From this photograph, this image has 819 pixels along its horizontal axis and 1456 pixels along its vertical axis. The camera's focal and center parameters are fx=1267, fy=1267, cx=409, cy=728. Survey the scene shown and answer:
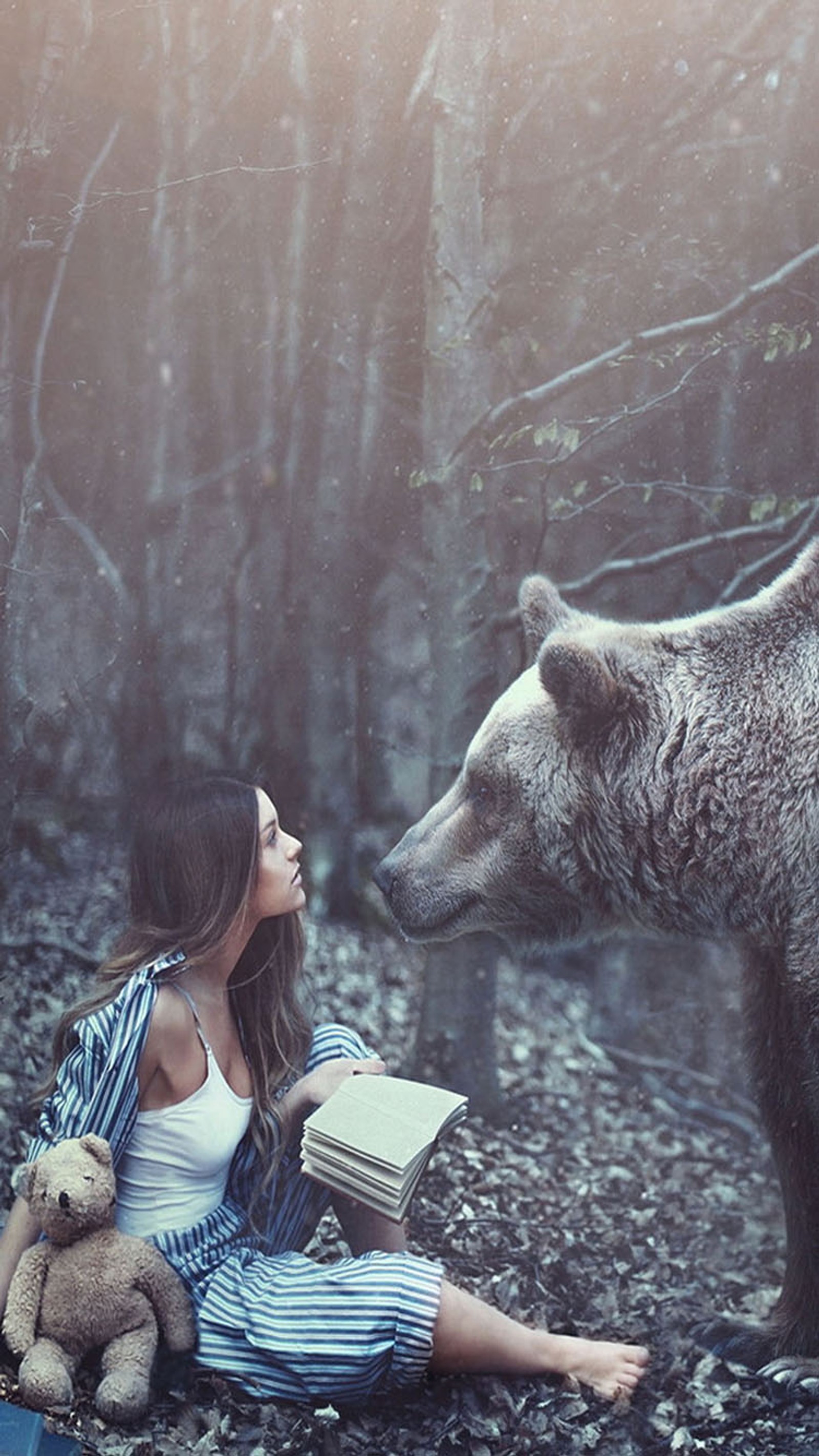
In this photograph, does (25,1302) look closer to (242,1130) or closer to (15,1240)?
(15,1240)

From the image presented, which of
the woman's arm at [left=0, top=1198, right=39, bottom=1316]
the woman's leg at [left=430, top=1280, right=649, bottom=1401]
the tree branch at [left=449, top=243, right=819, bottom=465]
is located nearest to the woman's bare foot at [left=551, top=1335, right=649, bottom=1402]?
the woman's leg at [left=430, top=1280, right=649, bottom=1401]

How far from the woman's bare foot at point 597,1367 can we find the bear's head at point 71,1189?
108 centimetres

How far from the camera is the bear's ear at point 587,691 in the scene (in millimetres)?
2961

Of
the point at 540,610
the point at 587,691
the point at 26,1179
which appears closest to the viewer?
the point at 26,1179

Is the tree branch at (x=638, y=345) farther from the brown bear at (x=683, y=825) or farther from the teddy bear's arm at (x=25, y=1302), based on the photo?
the teddy bear's arm at (x=25, y=1302)

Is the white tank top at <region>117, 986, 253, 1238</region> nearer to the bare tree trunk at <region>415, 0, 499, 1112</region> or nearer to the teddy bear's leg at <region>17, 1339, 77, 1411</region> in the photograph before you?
the teddy bear's leg at <region>17, 1339, 77, 1411</region>

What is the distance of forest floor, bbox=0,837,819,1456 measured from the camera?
10.6 ft

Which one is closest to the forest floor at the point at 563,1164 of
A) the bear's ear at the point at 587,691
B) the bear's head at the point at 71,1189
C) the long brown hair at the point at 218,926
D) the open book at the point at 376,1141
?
the long brown hair at the point at 218,926

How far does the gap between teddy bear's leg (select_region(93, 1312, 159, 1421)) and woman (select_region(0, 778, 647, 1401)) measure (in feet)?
0.48

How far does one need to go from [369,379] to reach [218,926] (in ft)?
5.14

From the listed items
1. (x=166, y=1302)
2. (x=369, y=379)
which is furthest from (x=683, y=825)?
(x=166, y=1302)

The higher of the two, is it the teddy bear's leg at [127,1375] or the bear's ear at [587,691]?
the bear's ear at [587,691]

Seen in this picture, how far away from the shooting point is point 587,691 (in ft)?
9.93

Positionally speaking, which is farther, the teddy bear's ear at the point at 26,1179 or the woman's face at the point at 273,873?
the woman's face at the point at 273,873
